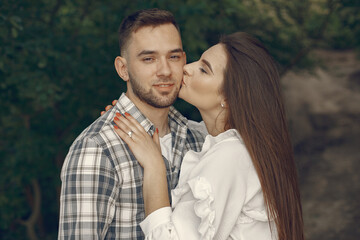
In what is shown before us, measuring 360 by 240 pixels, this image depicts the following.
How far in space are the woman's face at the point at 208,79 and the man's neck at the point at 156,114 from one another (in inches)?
8.9

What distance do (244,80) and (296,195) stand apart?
0.74m

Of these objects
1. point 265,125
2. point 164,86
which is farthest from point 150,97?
point 265,125

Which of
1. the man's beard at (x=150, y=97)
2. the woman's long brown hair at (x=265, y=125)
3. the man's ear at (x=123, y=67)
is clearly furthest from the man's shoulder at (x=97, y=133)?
the woman's long brown hair at (x=265, y=125)

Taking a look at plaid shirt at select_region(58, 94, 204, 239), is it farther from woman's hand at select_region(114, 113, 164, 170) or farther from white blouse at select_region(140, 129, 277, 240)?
white blouse at select_region(140, 129, 277, 240)

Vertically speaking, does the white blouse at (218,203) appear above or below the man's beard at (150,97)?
→ below

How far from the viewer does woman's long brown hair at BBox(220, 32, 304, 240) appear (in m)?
2.48

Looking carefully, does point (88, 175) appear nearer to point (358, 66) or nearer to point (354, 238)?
point (354, 238)

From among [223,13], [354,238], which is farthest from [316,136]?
[223,13]

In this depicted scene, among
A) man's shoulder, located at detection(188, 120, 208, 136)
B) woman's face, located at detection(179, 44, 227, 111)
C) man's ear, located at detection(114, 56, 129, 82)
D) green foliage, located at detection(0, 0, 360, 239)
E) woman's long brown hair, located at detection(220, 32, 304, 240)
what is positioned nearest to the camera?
woman's long brown hair, located at detection(220, 32, 304, 240)

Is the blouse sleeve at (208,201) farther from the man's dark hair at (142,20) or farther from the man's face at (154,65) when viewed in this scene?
the man's dark hair at (142,20)

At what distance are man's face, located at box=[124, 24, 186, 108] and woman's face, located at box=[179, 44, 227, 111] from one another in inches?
4.4

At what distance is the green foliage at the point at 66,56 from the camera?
430 centimetres

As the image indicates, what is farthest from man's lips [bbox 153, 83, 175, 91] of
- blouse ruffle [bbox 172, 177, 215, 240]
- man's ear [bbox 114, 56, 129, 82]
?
blouse ruffle [bbox 172, 177, 215, 240]

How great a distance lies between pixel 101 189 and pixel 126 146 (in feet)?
1.08
